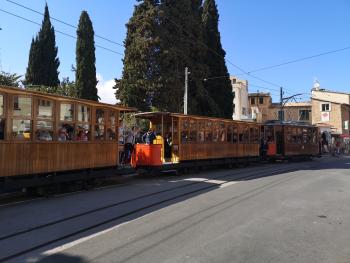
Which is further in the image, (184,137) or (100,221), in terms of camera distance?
(184,137)

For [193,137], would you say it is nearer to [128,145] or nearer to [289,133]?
[128,145]

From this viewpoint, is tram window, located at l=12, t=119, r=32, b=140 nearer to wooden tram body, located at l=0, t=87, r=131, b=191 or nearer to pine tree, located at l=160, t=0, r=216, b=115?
wooden tram body, located at l=0, t=87, r=131, b=191

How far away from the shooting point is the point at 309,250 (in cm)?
727

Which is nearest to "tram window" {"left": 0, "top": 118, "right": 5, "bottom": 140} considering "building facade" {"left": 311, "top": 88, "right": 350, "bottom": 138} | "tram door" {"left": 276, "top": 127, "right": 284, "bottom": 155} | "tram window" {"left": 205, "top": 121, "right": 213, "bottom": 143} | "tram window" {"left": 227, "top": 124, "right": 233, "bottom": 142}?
"tram window" {"left": 205, "top": 121, "right": 213, "bottom": 143}

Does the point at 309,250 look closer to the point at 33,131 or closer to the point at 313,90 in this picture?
the point at 33,131

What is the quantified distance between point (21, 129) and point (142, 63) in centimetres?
2183

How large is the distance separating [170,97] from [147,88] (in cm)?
187

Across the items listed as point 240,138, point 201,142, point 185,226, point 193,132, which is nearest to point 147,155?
point 193,132

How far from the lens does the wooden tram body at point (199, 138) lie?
20656 millimetres

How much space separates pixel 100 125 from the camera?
15680mm

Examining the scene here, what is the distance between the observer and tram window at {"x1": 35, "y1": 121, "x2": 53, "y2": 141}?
12836 mm

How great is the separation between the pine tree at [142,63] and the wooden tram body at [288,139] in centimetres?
912

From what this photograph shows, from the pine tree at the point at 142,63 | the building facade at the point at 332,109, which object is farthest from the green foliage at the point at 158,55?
the building facade at the point at 332,109

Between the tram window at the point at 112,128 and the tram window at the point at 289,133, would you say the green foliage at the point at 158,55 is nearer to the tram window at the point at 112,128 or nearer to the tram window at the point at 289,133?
the tram window at the point at 289,133
